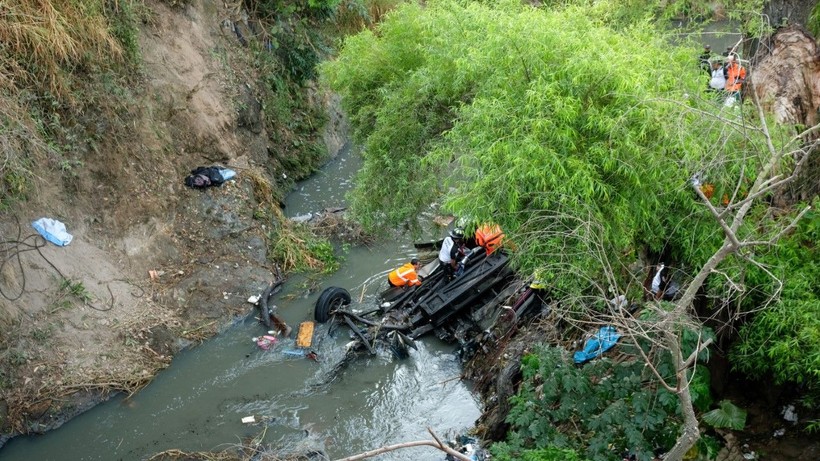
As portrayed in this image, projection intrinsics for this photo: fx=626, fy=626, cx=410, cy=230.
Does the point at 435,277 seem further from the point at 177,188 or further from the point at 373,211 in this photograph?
the point at 177,188

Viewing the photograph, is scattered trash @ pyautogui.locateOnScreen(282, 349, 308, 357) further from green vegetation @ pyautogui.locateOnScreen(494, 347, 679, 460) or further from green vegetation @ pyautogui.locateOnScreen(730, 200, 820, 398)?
green vegetation @ pyautogui.locateOnScreen(730, 200, 820, 398)

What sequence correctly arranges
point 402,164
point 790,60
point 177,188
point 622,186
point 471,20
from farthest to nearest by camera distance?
point 177,188, point 402,164, point 471,20, point 790,60, point 622,186

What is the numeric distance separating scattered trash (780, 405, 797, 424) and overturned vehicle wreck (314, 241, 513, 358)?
3890mm

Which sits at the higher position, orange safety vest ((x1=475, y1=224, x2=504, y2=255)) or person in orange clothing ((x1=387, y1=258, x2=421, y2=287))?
orange safety vest ((x1=475, y1=224, x2=504, y2=255))

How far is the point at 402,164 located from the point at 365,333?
272 cm

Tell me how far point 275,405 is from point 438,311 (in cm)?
277

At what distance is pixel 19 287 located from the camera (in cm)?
903

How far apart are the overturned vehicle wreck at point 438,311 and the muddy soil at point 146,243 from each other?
7.15 ft

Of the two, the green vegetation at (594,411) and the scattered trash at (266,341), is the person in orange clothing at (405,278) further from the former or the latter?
the green vegetation at (594,411)

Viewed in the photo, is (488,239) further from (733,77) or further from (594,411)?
(594,411)

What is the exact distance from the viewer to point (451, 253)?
9.94 metres

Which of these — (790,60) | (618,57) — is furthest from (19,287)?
(790,60)

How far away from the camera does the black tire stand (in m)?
10.2

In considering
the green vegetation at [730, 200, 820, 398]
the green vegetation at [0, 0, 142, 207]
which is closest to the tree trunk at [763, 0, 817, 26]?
the green vegetation at [730, 200, 820, 398]
